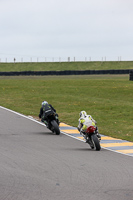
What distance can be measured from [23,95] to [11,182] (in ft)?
99.4

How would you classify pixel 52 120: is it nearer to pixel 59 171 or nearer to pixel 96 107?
pixel 59 171

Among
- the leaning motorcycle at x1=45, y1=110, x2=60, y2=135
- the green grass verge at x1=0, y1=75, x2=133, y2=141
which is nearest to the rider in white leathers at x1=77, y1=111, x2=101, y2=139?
the leaning motorcycle at x1=45, y1=110, x2=60, y2=135

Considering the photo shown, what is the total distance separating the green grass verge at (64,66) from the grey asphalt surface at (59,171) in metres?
83.9

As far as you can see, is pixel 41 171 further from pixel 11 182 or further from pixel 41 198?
pixel 41 198

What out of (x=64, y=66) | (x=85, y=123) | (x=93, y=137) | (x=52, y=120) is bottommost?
(x=64, y=66)

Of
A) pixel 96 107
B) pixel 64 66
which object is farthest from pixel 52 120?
pixel 64 66


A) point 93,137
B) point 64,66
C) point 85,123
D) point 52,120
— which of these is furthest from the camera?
point 64,66

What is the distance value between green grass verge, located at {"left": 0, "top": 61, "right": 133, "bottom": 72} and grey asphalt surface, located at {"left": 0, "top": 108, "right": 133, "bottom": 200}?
275 feet

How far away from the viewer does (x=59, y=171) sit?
11508mm

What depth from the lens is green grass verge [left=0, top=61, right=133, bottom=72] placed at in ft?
334

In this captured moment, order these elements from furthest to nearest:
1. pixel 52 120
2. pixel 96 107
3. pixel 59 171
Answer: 1. pixel 96 107
2. pixel 52 120
3. pixel 59 171

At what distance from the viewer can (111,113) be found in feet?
90.7

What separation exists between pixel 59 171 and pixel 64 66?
310ft

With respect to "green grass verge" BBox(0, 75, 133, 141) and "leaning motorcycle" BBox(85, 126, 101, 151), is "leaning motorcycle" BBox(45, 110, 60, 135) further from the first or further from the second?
"leaning motorcycle" BBox(85, 126, 101, 151)
